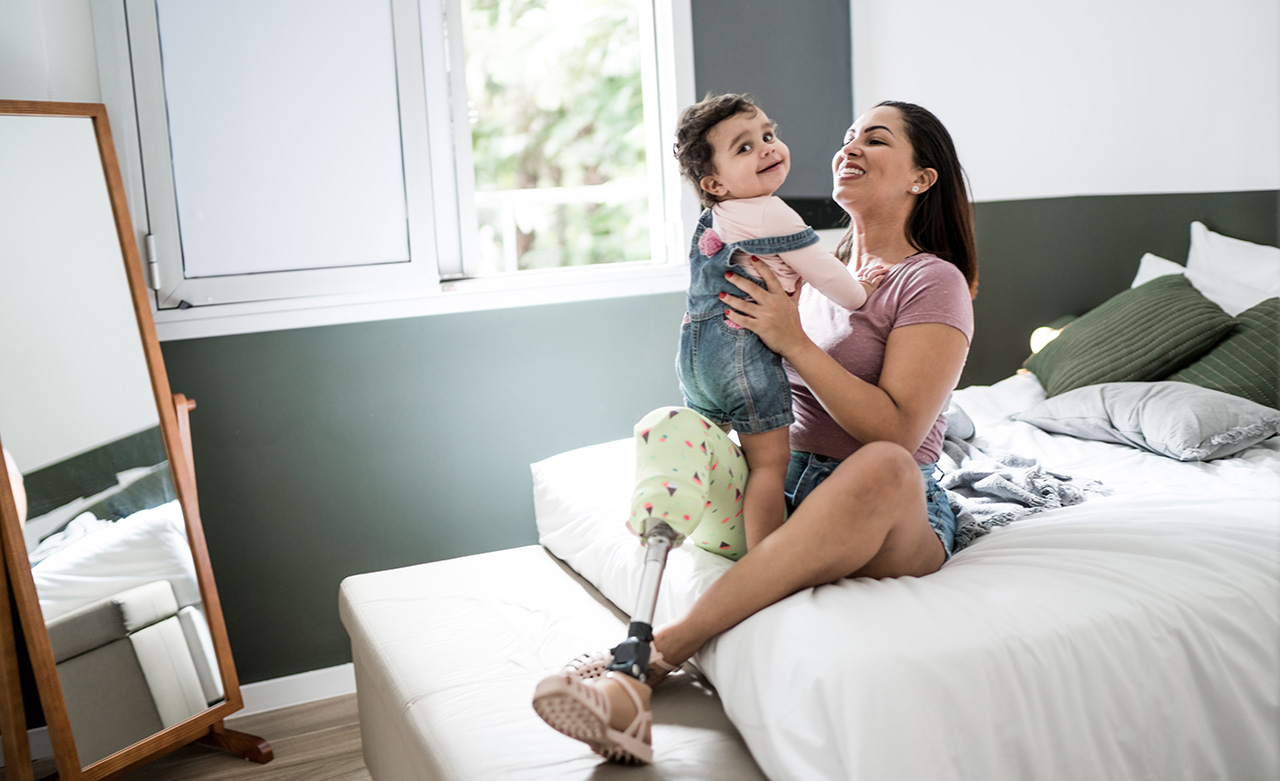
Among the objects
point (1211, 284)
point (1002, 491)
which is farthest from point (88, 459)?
point (1211, 284)

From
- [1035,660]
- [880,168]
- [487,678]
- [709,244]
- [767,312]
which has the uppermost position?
[880,168]

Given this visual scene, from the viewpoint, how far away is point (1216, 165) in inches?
102

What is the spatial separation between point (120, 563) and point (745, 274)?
1504mm

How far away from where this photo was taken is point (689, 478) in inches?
55.0

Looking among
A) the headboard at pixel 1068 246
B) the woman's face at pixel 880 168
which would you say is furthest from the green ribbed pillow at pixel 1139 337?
the woman's face at pixel 880 168

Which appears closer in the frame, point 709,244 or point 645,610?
point 645,610

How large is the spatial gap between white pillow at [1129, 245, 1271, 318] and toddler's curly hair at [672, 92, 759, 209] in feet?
4.91

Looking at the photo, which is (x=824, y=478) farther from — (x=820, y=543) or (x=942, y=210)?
(x=942, y=210)

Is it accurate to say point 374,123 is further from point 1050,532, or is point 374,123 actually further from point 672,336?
point 1050,532

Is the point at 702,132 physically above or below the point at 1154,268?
above

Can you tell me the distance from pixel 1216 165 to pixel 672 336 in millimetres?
1591

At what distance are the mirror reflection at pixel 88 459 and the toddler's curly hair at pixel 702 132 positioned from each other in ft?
4.42

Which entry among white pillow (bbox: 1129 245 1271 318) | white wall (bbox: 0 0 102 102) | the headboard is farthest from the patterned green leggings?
the headboard

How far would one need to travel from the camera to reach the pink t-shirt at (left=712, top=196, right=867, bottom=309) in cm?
157
